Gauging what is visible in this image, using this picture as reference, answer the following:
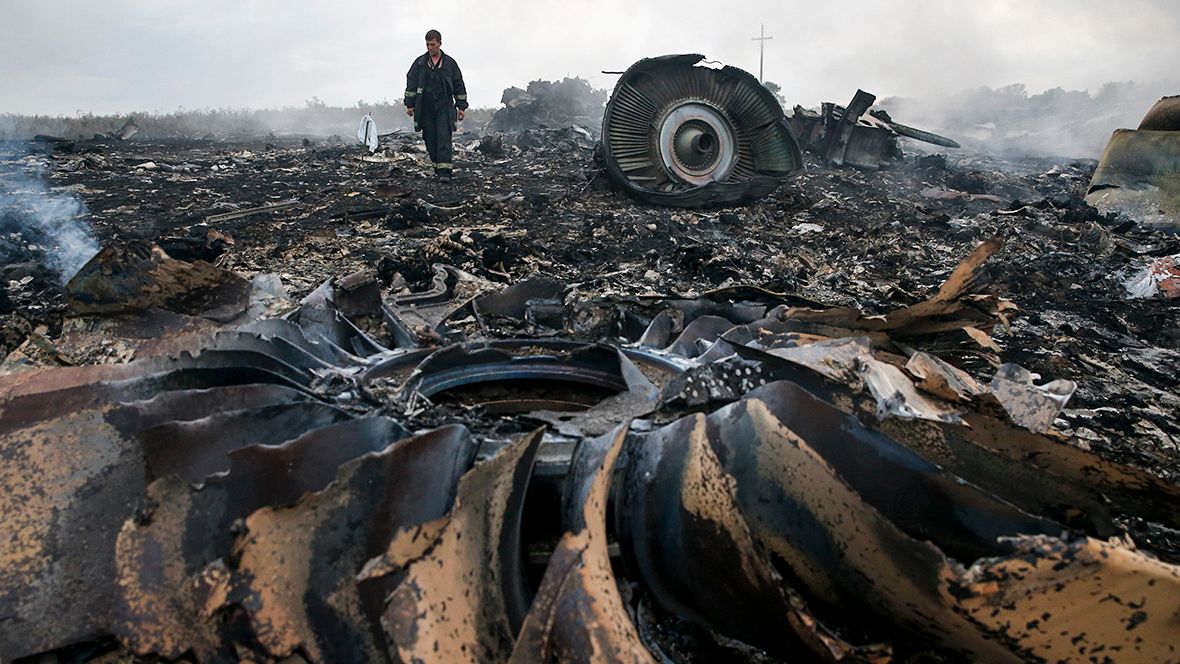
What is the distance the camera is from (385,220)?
7719mm

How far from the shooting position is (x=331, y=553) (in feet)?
4.44

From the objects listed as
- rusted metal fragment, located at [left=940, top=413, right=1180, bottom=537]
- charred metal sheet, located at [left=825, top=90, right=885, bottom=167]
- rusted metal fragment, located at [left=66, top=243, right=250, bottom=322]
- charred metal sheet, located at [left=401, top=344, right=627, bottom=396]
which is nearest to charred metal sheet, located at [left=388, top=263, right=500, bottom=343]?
charred metal sheet, located at [left=401, top=344, right=627, bottom=396]

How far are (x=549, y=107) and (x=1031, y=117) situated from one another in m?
25.5

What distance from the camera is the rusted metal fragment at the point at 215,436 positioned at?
4.98 ft

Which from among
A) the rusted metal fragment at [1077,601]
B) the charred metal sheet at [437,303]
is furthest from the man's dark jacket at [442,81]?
the rusted metal fragment at [1077,601]

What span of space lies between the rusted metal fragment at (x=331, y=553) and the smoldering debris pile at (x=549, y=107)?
23011 mm

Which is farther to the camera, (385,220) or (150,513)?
(385,220)

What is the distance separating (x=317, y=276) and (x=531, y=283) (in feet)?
9.22

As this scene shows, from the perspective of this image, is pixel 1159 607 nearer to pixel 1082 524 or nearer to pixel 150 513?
pixel 1082 524

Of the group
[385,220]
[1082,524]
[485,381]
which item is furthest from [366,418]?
[385,220]

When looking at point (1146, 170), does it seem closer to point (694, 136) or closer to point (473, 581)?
point (694, 136)

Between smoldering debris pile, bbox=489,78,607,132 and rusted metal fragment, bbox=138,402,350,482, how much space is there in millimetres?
22746

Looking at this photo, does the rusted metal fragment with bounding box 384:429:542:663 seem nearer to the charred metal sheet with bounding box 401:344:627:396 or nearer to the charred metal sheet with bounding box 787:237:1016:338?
the charred metal sheet with bounding box 401:344:627:396

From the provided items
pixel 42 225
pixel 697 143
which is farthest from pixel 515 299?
pixel 42 225
